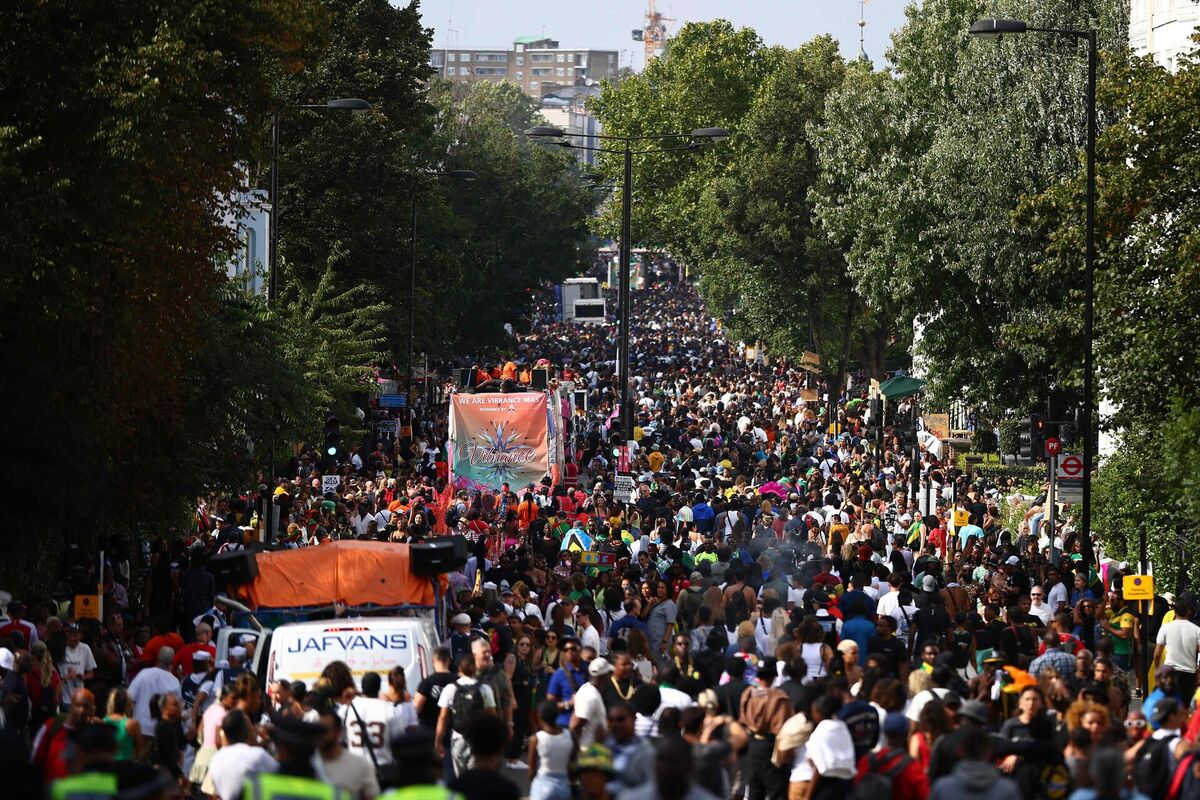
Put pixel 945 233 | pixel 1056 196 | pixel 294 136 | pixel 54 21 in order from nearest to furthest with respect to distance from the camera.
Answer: pixel 54 21, pixel 1056 196, pixel 945 233, pixel 294 136

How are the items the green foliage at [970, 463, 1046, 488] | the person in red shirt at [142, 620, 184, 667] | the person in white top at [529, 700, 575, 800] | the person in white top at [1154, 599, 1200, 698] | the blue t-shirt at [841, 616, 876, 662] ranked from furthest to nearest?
1. the green foliage at [970, 463, 1046, 488]
2. the person in white top at [1154, 599, 1200, 698]
3. the blue t-shirt at [841, 616, 876, 662]
4. the person in red shirt at [142, 620, 184, 667]
5. the person in white top at [529, 700, 575, 800]

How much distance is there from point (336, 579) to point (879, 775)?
7.69 m

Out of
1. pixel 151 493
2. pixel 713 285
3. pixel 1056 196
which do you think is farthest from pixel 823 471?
pixel 713 285

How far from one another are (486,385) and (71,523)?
74.9ft

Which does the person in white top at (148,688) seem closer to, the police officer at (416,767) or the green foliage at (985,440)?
the police officer at (416,767)

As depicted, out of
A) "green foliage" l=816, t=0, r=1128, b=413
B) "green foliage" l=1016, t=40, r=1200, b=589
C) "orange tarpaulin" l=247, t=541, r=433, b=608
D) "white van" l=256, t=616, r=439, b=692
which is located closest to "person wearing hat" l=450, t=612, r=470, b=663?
"orange tarpaulin" l=247, t=541, r=433, b=608

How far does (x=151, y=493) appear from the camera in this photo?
1029 inches

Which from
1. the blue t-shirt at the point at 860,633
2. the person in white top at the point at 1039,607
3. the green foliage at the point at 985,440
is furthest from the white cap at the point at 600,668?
the green foliage at the point at 985,440

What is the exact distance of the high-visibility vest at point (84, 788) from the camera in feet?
31.7

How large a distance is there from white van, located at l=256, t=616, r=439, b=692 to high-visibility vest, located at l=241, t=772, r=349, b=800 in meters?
5.84

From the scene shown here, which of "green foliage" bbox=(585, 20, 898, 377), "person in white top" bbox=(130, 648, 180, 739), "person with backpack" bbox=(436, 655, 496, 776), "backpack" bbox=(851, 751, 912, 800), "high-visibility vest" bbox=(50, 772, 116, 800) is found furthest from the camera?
"green foliage" bbox=(585, 20, 898, 377)

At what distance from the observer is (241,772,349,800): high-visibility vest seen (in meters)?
9.70

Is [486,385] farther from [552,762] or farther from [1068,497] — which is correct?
[552,762]

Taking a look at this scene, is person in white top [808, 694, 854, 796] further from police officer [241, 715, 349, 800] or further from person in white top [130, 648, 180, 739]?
person in white top [130, 648, 180, 739]
